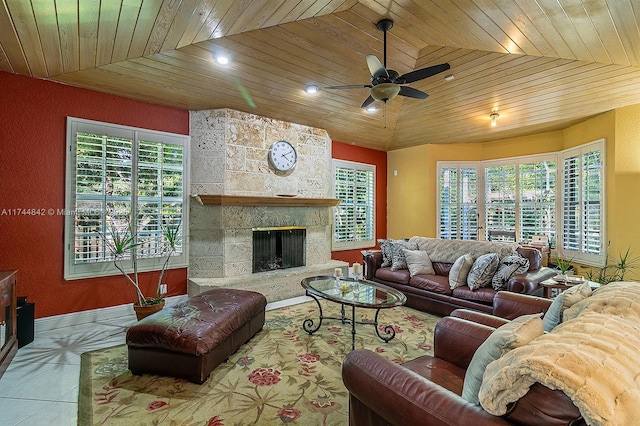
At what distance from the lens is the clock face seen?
5035mm

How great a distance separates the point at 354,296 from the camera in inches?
124

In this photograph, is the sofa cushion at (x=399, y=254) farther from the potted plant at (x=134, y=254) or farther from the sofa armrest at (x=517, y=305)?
the potted plant at (x=134, y=254)

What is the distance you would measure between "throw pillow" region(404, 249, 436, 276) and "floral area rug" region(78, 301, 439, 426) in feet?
3.62

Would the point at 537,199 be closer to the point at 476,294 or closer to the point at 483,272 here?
the point at 483,272

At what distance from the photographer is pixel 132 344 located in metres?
2.52

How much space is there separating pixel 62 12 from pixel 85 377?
2.82 meters

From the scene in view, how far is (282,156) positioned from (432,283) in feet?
9.79

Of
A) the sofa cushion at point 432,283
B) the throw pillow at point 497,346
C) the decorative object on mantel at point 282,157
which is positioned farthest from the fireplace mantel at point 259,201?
the throw pillow at point 497,346

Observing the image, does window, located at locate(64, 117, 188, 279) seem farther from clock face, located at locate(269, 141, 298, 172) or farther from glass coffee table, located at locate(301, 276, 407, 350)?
glass coffee table, located at locate(301, 276, 407, 350)

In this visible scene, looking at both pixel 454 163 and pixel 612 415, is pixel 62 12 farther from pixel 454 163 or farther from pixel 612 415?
pixel 454 163

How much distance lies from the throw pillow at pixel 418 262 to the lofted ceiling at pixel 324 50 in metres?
2.31

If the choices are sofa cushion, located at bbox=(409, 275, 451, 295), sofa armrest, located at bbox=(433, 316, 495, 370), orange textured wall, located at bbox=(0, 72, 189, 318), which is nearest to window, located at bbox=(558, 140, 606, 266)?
sofa cushion, located at bbox=(409, 275, 451, 295)

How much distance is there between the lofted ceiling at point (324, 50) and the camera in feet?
8.14

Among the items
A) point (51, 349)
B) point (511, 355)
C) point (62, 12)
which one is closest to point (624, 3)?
point (511, 355)
